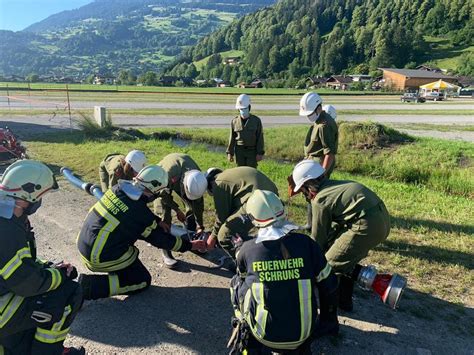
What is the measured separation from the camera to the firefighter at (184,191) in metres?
4.97

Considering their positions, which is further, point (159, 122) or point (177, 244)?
point (159, 122)

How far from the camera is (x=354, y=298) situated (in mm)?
4609

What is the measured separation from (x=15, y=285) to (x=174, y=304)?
1.83m

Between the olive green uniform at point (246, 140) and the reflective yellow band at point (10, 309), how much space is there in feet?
17.0

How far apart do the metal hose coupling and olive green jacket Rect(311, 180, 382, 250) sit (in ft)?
1.93

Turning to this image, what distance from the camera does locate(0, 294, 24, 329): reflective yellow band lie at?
2988mm

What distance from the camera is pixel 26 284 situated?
2984mm

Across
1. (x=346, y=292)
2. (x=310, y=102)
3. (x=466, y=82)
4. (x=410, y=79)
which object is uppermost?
(x=310, y=102)

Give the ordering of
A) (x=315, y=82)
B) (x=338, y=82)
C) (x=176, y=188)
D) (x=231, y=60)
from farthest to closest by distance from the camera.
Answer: (x=231, y=60)
(x=315, y=82)
(x=338, y=82)
(x=176, y=188)

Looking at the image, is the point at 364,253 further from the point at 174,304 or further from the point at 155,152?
the point at 155,152

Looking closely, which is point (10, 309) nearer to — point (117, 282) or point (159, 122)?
point (117, 282)

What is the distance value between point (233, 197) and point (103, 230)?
1543 mm

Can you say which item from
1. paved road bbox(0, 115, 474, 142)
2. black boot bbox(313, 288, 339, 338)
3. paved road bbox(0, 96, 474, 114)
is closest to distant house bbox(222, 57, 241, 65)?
paved road bbox(0, 96, 474, 114)

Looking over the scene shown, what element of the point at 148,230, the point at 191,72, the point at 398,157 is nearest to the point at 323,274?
the point at 148,230
